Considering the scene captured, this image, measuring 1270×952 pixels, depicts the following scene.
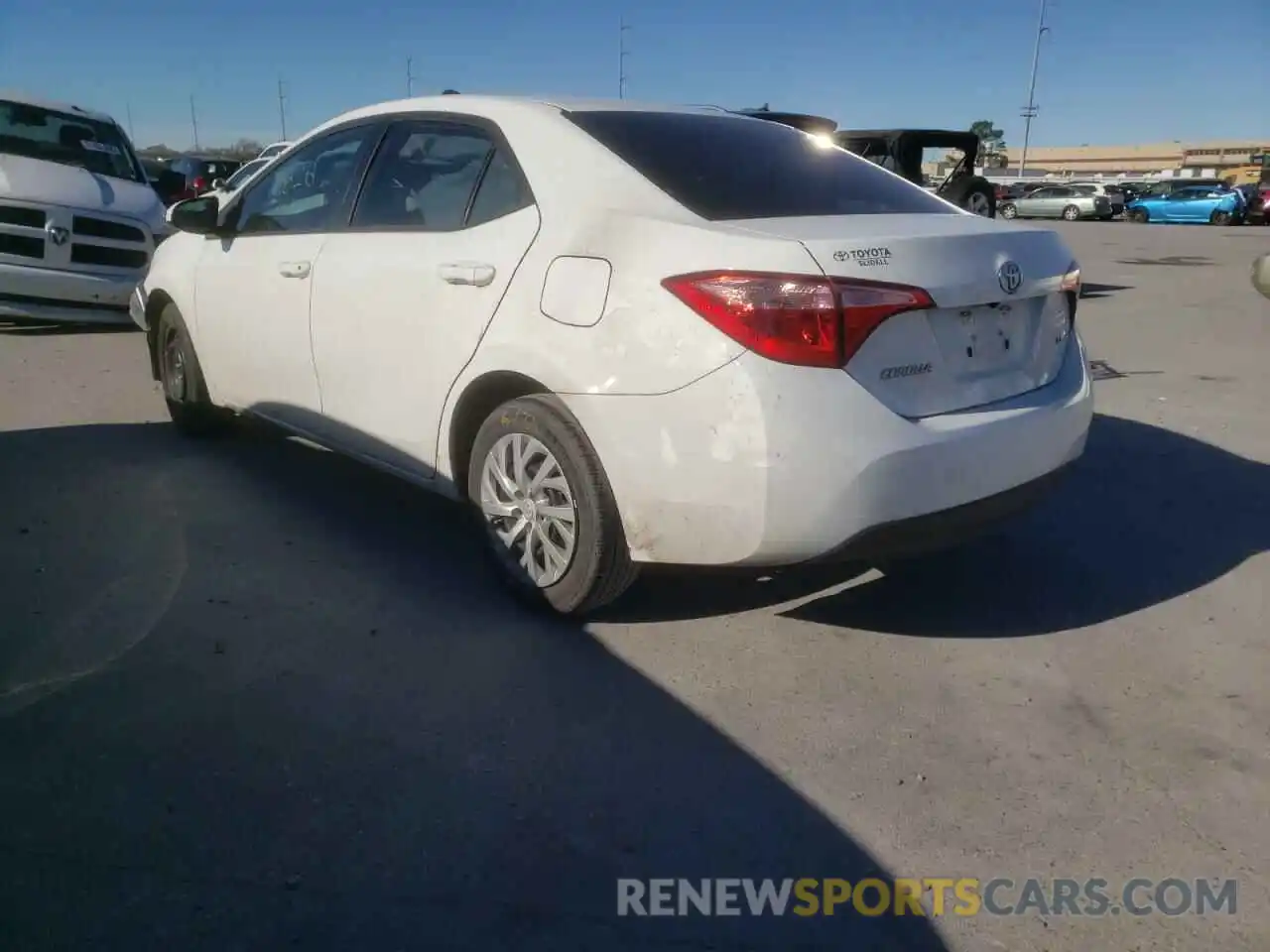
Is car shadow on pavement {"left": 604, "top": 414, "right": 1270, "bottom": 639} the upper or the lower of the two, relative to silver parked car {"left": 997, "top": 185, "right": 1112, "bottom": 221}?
upper

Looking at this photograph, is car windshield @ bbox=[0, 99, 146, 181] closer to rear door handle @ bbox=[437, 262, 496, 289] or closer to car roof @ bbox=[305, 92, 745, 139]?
car roof @ bbox=[305, 92, 745, 139]

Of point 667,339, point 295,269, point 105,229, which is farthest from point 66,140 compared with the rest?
point 667,339

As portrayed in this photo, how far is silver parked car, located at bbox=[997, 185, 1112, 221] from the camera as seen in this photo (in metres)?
39.2

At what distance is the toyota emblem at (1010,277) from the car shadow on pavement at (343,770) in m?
1.60

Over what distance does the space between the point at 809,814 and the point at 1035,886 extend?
1.75 ft

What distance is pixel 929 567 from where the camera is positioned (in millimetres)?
4234

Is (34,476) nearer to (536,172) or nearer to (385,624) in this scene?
(385,624)

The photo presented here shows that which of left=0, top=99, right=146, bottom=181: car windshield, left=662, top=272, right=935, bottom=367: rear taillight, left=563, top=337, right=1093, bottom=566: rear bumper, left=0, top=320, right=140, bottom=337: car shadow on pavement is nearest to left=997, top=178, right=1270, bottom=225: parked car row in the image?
left=0, top=99, right=146, bottom=181: car windshield

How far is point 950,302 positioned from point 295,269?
107 inches

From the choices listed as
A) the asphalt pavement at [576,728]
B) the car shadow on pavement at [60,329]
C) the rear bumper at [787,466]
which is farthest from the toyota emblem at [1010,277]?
the car shadow on pavement at [60,329]

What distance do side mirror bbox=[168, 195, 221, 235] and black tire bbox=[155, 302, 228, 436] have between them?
1.85 feet

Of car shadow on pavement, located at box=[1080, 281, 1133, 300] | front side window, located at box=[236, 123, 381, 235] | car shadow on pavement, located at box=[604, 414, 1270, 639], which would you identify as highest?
front side window, located at box=[236, 123, 381, 235]

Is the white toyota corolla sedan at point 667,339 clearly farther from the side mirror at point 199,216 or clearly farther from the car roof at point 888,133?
the car roof at point 888,133

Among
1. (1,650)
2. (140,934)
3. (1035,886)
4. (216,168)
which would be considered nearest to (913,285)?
(1035,886)
